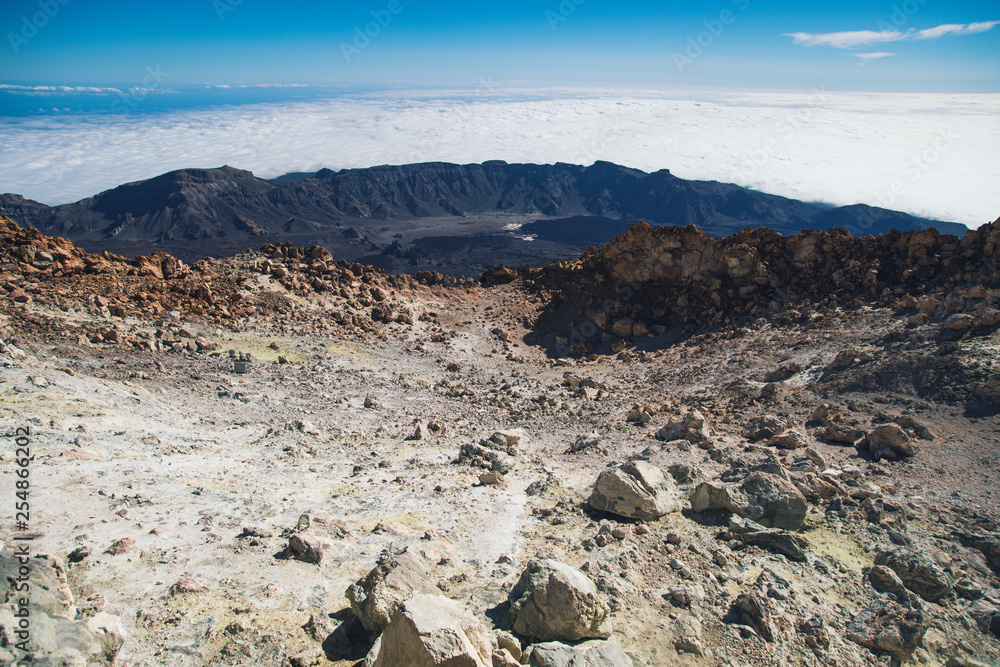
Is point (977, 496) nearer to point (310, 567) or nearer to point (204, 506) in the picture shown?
point (310, 567)

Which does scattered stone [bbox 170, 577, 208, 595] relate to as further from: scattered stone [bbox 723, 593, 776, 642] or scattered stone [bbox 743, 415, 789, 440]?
scattered stone [bbox 743, 415, 789, 440]

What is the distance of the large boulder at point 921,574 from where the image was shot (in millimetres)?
5695

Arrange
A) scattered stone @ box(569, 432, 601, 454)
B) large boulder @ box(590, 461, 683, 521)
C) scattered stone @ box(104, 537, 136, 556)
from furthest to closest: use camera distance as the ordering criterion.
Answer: scattered stone @ box(569, 432, 601, 454) → large boulder @ box(590, 461, 683, 521) → scattered stone @ box(104, 537, 136, 556)

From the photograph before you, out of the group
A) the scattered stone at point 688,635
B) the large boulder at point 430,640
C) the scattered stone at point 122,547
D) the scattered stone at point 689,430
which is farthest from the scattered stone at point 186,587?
the scattered stone at point 689,430

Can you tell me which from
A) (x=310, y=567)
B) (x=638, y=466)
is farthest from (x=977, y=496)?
(x=310, y=567)

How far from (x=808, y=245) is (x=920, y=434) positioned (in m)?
10.7

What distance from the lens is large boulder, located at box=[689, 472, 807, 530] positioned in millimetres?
6691

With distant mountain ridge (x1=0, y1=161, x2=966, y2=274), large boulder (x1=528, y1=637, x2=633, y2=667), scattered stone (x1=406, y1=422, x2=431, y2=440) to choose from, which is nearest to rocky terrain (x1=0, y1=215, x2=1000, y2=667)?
large boulder (x1=528, y1=637, x2=633, y2=667)

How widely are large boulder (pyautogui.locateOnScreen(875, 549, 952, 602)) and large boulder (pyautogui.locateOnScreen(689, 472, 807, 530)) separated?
1.00m

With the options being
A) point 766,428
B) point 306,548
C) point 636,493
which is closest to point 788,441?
point 766,428

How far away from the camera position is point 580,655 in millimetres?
4301

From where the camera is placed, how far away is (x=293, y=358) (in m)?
14.6

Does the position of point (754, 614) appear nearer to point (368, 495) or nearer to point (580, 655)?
point (580, 655)

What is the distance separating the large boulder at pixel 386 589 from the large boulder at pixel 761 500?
3932mm
